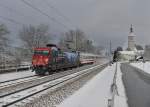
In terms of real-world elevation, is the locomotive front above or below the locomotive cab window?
below

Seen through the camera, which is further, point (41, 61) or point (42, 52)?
point (42, 52)

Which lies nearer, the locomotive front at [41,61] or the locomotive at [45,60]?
the locomotive front at [41,61]

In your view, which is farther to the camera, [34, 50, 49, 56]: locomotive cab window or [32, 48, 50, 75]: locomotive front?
[34, 50, 49, 56]: locomotive cab window

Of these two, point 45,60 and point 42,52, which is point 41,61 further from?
point 42,52

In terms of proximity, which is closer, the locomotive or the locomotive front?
the locomotive front

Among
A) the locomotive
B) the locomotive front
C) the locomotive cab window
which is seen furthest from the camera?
the locomotive cab window

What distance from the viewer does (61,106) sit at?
530 inches

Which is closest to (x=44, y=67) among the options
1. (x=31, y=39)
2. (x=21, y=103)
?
(x=21, y=103)

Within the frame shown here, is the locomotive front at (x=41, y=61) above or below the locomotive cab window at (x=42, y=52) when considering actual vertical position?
below

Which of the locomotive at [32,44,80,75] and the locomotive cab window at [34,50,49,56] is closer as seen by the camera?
the locomotive at [32,44,80,75]

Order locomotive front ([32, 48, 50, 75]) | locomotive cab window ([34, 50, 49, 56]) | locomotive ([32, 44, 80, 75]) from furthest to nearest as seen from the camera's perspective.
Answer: locomotive cab window ([34, 50, 49, 56]) < locomotive ([32, 44, 80, 75]) < locomotive front ([32, 48, 50, 75])

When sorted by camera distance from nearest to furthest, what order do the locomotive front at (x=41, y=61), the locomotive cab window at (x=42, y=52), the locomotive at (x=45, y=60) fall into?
the locomotive front at (x=41, y=61), the locomotive at (x=45, y=60), the locomotive cab window at (x=42, y=52)

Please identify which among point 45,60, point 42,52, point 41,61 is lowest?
point 41,61

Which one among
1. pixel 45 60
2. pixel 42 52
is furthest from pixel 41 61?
pixel 42 52
